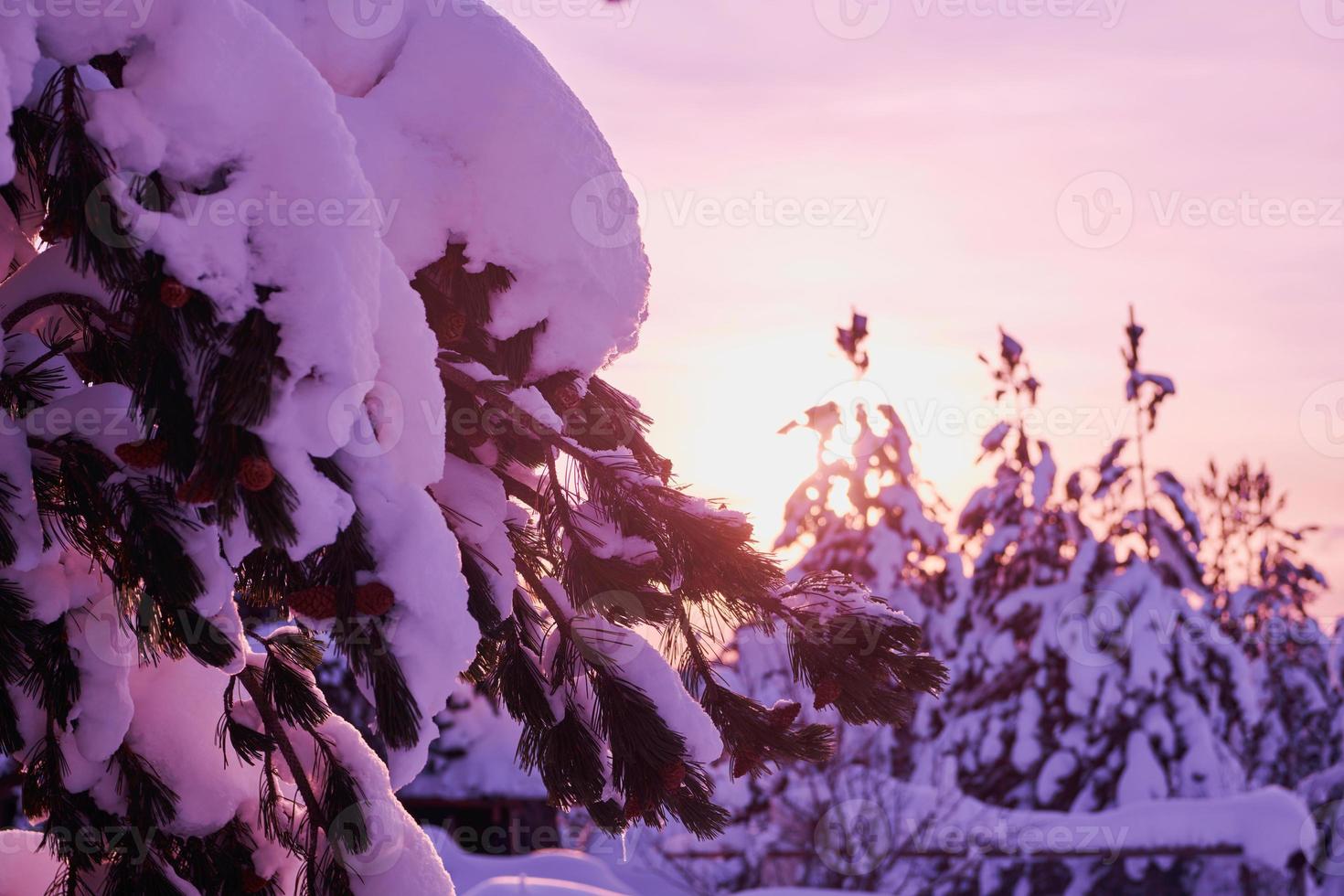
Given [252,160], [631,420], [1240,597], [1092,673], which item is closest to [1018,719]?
[1092,673]

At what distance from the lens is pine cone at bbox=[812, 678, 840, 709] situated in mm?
3492

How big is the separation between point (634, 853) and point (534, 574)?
12437 millimetres

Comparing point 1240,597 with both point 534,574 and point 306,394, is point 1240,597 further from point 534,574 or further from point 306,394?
point 306,394

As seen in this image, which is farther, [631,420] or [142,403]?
[631,420]

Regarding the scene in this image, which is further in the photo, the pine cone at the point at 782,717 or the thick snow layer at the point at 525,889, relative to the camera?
the thick snow layer at the point at 525,889

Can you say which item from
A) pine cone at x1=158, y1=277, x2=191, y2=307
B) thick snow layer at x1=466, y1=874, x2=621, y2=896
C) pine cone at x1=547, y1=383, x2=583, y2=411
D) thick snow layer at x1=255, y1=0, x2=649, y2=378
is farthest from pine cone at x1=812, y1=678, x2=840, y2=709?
thick snow layer at x1=466, y1=874, x2=621, y2=896

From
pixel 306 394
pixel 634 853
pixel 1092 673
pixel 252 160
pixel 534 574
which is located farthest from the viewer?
pixel 1092 673

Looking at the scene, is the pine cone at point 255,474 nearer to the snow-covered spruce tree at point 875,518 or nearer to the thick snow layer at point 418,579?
the thick snow layer at point 418,579

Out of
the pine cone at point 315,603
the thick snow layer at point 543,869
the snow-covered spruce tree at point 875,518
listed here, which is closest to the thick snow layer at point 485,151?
the pine cone at point 315,603

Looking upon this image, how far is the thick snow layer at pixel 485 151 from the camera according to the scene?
3.28 meters

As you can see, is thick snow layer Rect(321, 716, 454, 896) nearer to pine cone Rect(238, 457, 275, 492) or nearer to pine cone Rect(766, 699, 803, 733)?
pine cone Rect(766, 699, 803, 733)

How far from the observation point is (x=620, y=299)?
3496 mm

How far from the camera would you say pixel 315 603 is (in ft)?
7.79

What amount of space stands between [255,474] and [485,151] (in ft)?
4.78
